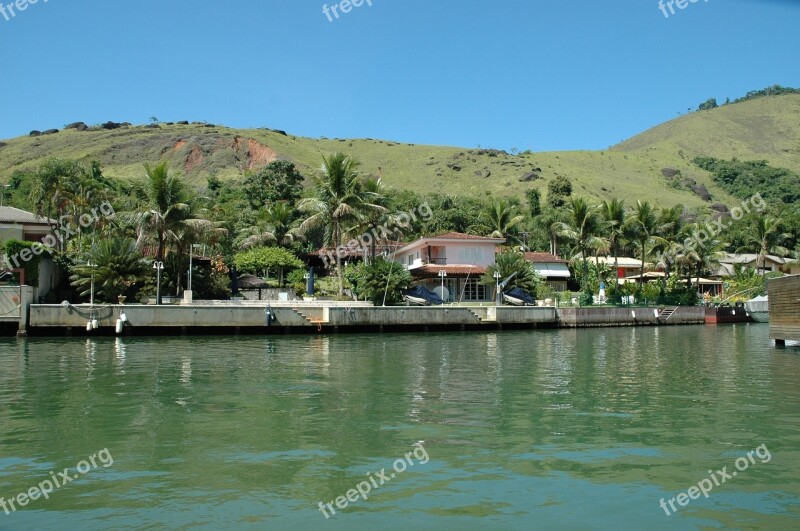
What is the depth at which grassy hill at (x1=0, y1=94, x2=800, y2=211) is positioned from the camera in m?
136

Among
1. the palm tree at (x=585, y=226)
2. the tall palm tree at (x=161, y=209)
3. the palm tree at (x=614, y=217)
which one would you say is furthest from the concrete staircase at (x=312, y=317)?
the palm tree at (x=614, y=217)

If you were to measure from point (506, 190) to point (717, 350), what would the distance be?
97.0 meters

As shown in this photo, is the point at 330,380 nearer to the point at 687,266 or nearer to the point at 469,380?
the point at 469,380

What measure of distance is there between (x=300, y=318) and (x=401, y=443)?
3175cm

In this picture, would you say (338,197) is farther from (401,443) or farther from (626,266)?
(401,443)

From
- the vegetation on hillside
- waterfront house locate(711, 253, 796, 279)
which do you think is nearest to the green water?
waterfront house locate(711, 253, 796, 279)

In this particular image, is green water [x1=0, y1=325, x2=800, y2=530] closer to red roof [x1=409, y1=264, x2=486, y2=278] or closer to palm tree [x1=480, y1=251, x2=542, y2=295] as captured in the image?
palm tree [x1=480, y1=251, x2=542, y2=295]

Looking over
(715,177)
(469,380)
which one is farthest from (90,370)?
(715,177)

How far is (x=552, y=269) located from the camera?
68500 mm

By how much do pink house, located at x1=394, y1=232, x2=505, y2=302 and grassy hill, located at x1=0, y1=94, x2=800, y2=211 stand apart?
203 feet

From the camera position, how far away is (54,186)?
184 feet

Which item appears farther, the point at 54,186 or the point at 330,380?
the point at 54,186

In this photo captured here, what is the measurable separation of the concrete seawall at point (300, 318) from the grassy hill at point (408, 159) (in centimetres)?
7474

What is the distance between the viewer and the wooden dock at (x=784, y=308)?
30.7 m
